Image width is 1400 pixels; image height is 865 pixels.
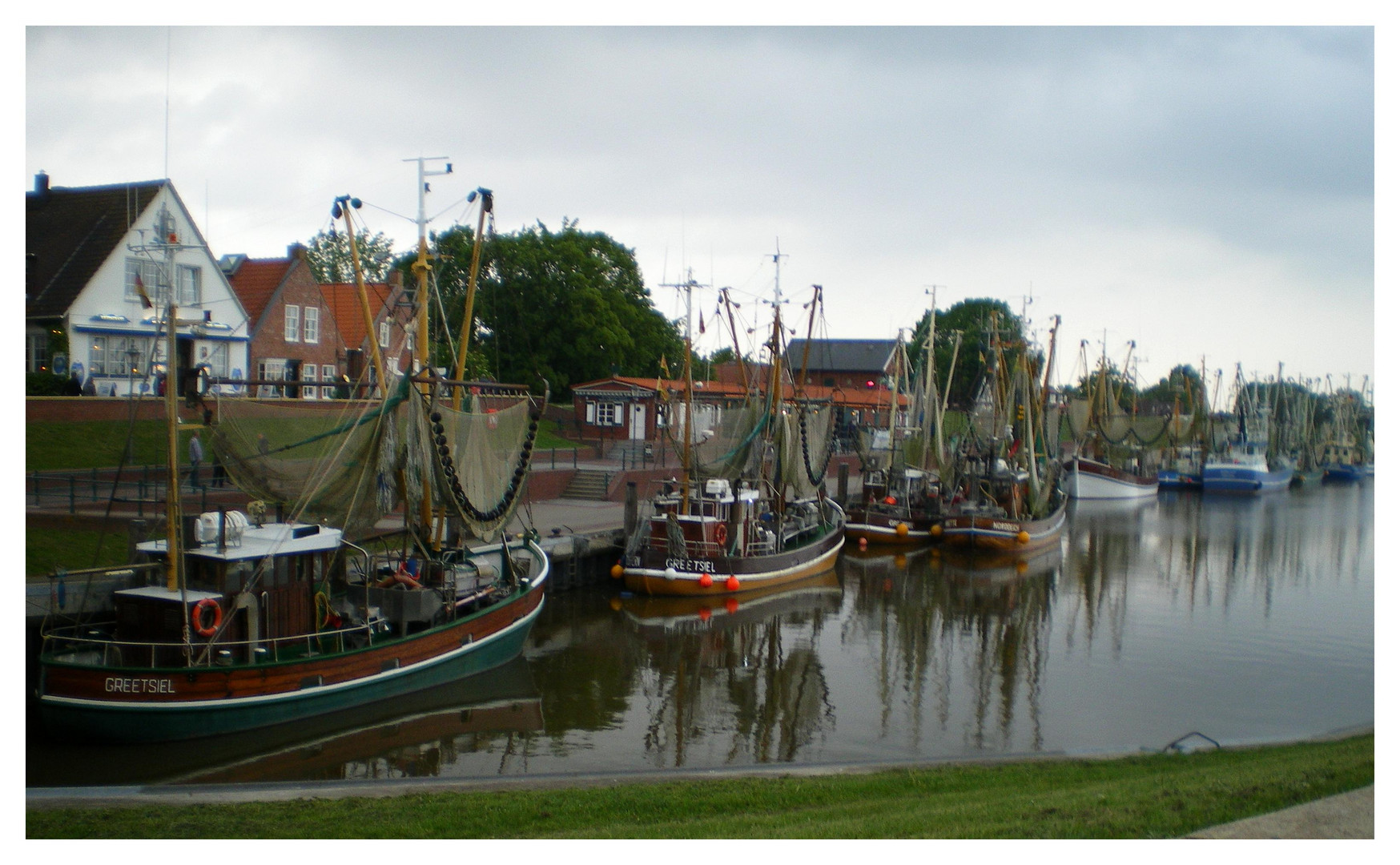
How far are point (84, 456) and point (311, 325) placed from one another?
21.6 m

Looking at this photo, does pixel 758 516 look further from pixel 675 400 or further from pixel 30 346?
pixel 30 346

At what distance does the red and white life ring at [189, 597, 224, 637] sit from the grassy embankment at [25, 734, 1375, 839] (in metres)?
5.47

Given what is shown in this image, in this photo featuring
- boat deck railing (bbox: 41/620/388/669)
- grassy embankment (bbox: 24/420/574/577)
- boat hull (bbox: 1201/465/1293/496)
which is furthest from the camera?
boat hull (bbox: 1201/465/1293/496)

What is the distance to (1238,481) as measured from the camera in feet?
250

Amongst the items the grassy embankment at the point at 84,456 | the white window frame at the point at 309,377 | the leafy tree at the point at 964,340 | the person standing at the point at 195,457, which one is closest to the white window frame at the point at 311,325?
the white window frame at the point at 309,377

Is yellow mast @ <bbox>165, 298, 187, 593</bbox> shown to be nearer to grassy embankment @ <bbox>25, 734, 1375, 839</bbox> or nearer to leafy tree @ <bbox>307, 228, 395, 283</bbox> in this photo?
grassy embankment @ <bbox>25, 734, 1375, 839</bbox>

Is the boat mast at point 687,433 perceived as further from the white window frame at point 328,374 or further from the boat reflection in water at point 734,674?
the white window frame at point 328,374

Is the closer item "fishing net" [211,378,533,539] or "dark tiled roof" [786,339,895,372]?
"fishing net" [211,378,533,539]

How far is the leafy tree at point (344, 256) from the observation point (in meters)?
89.0

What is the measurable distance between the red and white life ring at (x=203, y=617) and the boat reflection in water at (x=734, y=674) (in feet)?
25.0

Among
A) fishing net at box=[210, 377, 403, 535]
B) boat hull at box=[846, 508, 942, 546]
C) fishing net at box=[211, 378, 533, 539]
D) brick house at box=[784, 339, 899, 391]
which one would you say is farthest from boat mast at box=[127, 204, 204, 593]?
brick house at box=[784, 339, 899, 391]

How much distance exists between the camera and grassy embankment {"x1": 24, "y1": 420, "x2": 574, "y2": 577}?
73.4 ft

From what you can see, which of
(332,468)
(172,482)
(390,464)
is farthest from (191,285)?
(172,482)

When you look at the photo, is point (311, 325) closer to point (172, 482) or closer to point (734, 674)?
point (734, 674)
